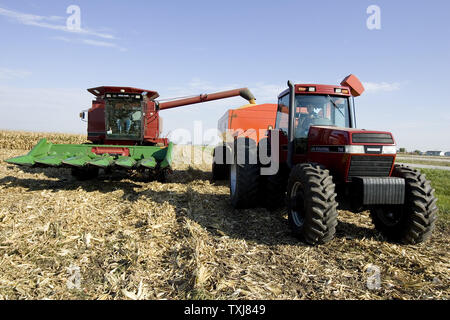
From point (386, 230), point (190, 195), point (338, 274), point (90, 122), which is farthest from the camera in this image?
point (90, 122)

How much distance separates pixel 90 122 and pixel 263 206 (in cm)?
698

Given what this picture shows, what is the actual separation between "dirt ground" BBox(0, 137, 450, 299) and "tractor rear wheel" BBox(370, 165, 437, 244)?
21 cm

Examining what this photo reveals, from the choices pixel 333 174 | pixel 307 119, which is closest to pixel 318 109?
pixel 307 119

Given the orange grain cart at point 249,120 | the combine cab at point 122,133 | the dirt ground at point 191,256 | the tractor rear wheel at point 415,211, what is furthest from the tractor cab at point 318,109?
the combine cab at point 122,133

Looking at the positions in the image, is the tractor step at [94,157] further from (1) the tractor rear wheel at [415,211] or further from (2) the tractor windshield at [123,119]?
(1) the tractor rear wheel at [415,211]

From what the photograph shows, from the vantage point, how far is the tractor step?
6.79 meters

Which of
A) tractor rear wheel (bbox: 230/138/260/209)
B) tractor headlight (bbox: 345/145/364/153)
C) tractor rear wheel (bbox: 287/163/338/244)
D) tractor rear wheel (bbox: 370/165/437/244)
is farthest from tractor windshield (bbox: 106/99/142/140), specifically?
tractor rear wheel (bbox: 370/165/437/244)

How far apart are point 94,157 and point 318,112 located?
5934 mm

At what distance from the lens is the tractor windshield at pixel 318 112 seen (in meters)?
5.09

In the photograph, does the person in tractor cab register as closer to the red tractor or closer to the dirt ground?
the red tractor

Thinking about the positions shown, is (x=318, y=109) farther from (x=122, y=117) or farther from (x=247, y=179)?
(x=122, y=117)
